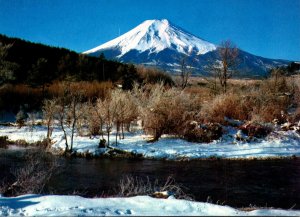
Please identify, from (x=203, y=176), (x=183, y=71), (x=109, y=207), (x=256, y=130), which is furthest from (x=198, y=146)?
(x=183, y=71)

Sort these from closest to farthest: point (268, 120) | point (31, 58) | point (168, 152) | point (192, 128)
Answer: point (168, 152), point (192, 128), point (268, 120), point (31, 58)

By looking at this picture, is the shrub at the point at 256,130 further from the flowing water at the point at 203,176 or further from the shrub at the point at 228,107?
the flowing water at the point at 203,176

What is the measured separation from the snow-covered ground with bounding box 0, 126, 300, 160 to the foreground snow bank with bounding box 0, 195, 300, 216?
11487 millimetres

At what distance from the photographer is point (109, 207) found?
269 inches

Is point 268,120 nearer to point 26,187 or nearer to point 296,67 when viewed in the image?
point 26,187

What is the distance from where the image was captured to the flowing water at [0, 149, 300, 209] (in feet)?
36.6

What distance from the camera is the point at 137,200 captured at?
7363 mm

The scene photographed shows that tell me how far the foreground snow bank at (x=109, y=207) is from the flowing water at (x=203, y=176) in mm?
3614

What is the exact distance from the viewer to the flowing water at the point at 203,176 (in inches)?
439

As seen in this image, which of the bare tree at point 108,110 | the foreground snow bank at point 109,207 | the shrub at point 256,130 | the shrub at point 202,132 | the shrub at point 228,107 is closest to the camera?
the foreground snow bank at point 109,207

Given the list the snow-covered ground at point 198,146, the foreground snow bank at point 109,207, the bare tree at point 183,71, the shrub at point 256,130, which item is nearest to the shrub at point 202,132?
the snow-covered ground at point 198,146

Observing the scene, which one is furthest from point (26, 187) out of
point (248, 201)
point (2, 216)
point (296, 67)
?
point (296, 67)

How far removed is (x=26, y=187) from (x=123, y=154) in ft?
32.3

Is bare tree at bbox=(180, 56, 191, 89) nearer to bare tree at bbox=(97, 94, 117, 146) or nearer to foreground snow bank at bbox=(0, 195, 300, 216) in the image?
bare tree at bbox=(97, 94, 117, 146)
